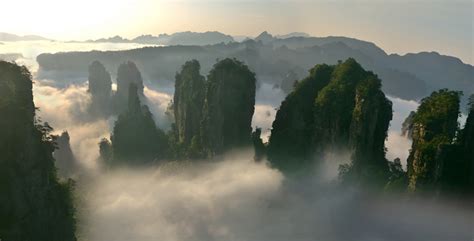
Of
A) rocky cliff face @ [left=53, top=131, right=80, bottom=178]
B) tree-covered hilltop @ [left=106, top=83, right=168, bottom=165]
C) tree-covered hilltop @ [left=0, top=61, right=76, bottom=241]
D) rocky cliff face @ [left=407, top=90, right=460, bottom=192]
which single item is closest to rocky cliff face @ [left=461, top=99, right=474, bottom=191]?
rocky cliff face @ [left=407, top=90, right=460, bottom=192]

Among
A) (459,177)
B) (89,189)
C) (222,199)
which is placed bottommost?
(89,189)

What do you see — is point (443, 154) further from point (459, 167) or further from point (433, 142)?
point (459, 167)

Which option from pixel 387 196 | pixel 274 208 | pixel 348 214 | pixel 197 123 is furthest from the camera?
pixel 197 123

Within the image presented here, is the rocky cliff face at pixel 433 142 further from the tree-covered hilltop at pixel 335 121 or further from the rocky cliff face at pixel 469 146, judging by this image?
the tree-covered hilltop at pixel 335 121

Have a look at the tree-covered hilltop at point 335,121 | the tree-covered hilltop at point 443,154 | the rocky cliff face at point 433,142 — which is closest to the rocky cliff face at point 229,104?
the tree-covered hilltop at point 335,121

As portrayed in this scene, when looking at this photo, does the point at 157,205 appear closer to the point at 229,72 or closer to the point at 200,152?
the point at 200,152

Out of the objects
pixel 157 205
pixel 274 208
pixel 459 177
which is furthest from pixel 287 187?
pixel 459 177

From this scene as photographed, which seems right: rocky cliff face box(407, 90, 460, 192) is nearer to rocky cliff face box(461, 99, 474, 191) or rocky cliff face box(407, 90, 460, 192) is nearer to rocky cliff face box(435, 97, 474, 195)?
rocky cliff face box(435, 97, 474, 195)
